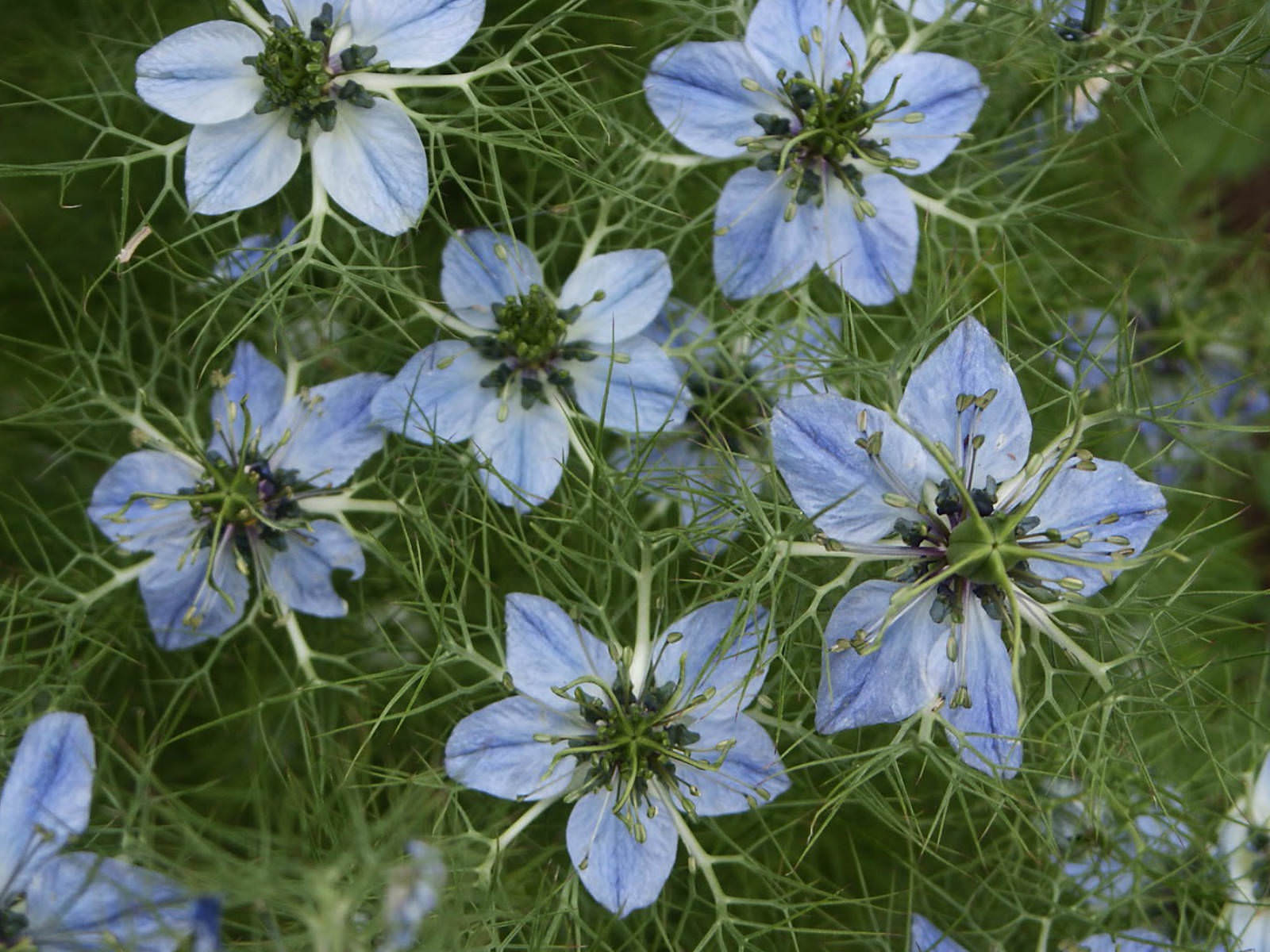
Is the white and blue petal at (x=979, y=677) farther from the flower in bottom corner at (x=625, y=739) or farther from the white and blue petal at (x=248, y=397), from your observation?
the white and blue petal at (x=248, y=397)

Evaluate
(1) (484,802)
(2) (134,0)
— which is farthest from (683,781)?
(2) (134,0)

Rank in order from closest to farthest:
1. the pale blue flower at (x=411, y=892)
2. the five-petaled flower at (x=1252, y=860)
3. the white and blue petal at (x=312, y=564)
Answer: the pale blue flower at (x=411, y=892) → the white and blue petal at (x=312, y=564) → the five-petaled flower at (x=1252, y=860)

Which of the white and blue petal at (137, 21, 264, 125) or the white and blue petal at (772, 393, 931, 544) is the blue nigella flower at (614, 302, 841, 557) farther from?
the white and blue petal at (137, 21, 264, 125)

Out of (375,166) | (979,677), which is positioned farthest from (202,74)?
(979,677)

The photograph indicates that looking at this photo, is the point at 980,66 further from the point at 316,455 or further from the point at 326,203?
the point at 316,455

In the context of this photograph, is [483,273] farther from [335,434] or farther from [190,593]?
[190,593]

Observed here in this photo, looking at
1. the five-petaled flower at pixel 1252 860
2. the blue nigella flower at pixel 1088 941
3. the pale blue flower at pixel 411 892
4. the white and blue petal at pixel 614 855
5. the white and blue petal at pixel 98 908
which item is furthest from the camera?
the five-petaled flower at pixel 1252 860

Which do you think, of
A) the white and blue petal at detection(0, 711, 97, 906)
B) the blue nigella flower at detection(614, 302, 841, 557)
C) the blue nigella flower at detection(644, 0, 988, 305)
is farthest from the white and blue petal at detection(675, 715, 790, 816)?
the white and blue petal at detection(0, 711, 97, 906)

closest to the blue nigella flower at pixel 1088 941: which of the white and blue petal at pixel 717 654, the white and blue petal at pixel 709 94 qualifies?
the white and blue petal at pixel 717 654
